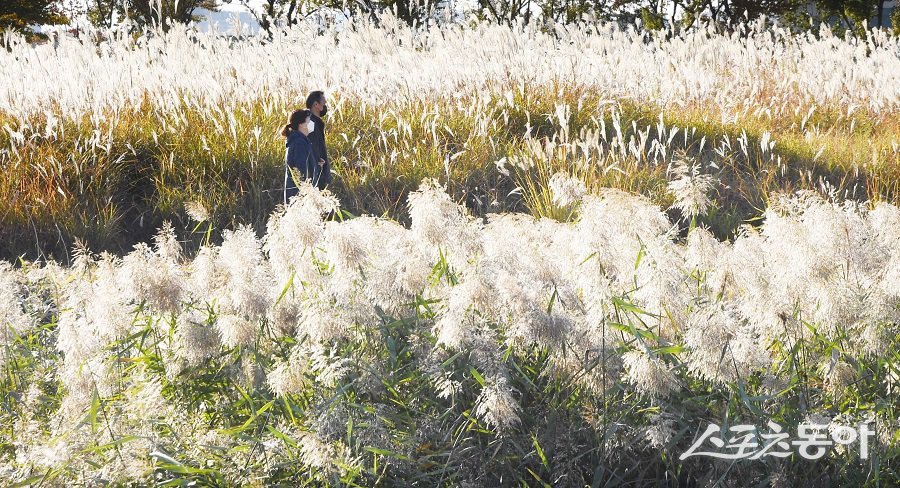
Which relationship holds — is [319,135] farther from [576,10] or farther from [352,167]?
[576,10]

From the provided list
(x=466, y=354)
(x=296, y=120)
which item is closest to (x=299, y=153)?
(x=296, y=120)

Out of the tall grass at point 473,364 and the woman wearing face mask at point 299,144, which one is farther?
the woman wearing face mask at point 299,144

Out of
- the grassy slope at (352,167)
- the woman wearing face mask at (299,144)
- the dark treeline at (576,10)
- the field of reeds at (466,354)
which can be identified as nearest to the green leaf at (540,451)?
the field of reeds at (466,354)

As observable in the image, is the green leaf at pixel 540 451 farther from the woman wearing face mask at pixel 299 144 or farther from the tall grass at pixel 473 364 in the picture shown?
the woman wearing face mask at pixel 299 144

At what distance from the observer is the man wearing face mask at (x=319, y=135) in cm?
643

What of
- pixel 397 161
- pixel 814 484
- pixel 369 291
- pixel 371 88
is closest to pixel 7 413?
pixel 369 291

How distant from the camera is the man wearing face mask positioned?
643 centimetres

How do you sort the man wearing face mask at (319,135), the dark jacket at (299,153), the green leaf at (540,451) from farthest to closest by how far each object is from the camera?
the man wearing face mask at (319,135)
the dark jacket at (299,153)
the green leaf at (540,451)

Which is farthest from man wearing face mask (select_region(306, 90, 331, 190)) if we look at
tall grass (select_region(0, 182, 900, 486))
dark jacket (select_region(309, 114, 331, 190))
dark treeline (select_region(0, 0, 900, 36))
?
dark treeline (select_region(0, 0, 900, 36))

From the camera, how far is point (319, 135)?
256 inches

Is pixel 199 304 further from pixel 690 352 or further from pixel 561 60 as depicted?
pixel 561 60

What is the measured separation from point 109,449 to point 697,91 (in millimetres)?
7063

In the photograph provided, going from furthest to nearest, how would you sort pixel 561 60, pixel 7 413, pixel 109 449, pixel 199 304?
pixel 561 60 < pixel 199 304 < pixel 7 413 < pixel 109 449

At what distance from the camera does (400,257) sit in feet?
8.66
